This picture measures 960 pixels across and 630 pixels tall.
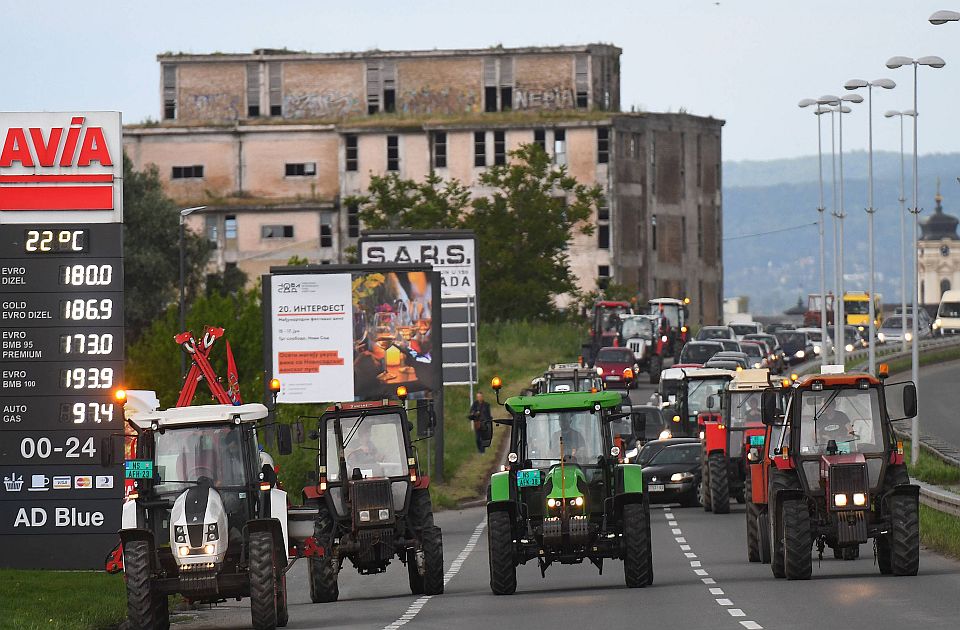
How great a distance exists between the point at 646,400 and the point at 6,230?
139 ft

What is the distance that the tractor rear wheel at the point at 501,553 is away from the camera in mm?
25578

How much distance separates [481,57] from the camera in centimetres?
11931

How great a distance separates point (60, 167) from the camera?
31.1m

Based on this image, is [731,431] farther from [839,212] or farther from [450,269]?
[839,212]

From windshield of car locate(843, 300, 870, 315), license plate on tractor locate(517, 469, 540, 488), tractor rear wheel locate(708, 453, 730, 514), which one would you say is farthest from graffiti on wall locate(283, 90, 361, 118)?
license plate on tractor locate(517, 469, 540, 488)

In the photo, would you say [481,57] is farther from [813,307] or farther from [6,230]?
[6,230]

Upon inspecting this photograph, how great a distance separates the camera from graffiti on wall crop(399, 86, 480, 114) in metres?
119

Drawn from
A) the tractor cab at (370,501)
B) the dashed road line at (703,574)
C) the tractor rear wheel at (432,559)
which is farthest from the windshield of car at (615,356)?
the tractor rear wheel at (432,559)

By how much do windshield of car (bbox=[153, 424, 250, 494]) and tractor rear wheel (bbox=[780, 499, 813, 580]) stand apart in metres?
6.81

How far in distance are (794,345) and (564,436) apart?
2846 inches

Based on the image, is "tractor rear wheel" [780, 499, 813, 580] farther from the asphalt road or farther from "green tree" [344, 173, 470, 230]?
"green tree" [344, 173, 470, 230]

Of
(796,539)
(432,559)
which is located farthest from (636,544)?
(432,559)

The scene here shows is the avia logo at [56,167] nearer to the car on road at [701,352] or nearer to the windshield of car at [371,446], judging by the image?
the windshield of car at [371,446]

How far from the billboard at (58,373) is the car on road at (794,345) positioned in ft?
213
